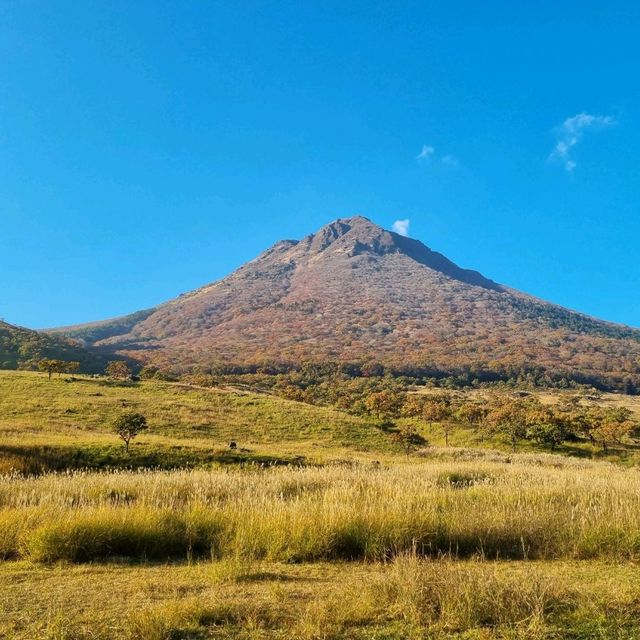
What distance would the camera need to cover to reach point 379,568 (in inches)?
278

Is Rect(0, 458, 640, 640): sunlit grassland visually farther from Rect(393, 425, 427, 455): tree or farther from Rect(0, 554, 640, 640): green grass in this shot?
Rect(393, 425, 427, 455): tree

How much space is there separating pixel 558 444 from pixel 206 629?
50890 millimetres

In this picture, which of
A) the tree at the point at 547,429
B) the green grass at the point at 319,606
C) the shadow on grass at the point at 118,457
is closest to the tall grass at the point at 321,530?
the green grass at the point at 319,606

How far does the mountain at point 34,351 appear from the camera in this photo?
12362cm

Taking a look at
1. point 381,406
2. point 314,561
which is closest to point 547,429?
point 381,406

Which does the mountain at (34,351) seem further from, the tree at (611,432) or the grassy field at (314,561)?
the grassy field at (314,561)

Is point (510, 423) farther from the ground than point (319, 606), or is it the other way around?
point (319, 606)

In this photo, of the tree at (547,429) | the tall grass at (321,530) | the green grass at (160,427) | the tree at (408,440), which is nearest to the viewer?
the tall grass at (321,530)

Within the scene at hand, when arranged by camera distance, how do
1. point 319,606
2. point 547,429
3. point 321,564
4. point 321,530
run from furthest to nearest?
point 547,429 → point 321,530 → point 321,564 → point 319,606

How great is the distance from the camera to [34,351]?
420 feet

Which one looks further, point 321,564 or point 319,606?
point 321,564

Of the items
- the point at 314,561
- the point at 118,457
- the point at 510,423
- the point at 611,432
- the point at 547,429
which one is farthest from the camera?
the point at 510,423

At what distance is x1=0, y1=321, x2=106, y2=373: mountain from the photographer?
124m

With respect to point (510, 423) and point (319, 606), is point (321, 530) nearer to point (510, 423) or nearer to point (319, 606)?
point (319, 606)
